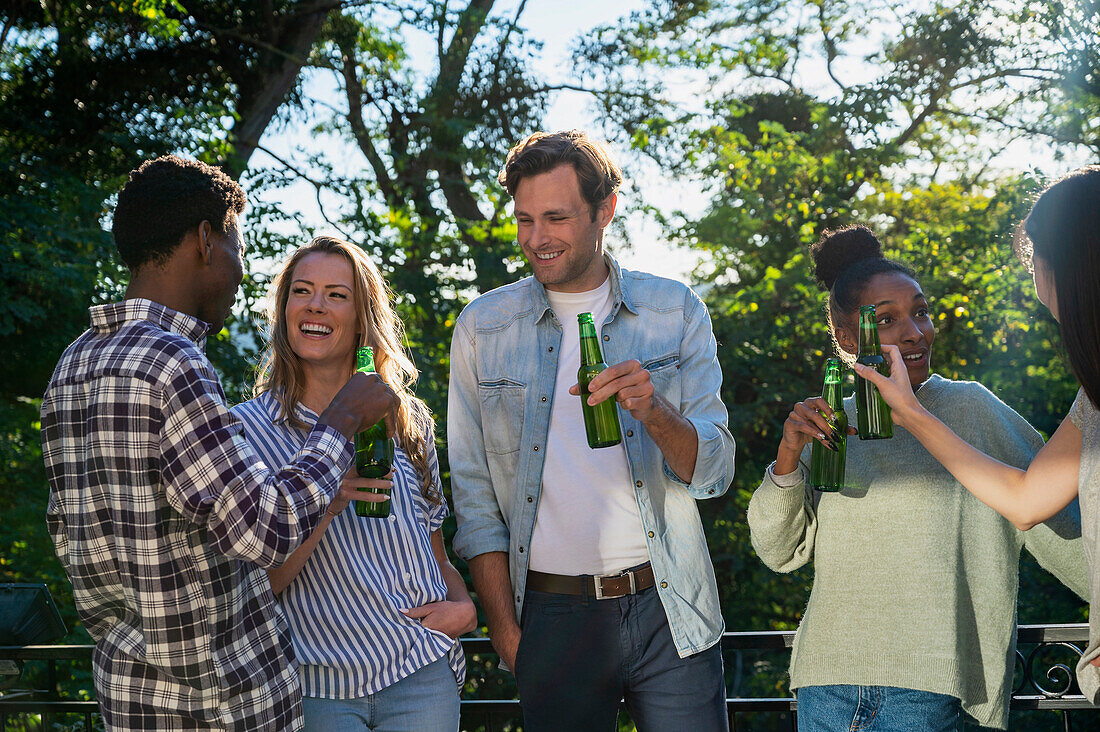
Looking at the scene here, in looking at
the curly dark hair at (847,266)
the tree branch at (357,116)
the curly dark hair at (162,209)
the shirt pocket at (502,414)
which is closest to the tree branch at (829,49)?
the tree branch at (357,116)

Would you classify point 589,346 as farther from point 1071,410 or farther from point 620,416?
point 1071,410

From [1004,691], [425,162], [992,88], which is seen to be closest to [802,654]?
[1004,691]

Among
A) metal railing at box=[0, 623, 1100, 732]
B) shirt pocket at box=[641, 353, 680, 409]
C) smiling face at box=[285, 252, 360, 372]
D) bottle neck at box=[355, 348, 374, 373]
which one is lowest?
metal railing at box=[0, 623, 1100, 732]

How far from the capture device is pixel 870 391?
2480mm

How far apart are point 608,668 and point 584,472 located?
48 centimetres

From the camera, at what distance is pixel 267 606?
2.09 m

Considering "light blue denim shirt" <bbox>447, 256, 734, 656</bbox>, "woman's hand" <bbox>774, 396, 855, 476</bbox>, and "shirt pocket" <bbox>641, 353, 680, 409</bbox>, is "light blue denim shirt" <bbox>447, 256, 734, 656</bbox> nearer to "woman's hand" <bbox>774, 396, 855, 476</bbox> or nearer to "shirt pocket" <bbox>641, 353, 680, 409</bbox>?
"shirt pocket" <bbox>641, 353, 680, 409</bbox>

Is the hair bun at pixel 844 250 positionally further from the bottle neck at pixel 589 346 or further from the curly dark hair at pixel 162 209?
the curly dark hair at pixel 162 209

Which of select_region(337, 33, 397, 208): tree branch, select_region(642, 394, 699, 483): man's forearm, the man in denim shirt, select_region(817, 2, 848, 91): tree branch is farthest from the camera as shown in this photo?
select_region(817, 2, 848, 91): tree branch

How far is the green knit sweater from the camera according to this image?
2.25m

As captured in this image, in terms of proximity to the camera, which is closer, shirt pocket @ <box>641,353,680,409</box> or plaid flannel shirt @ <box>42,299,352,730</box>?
plaid flannel shirt @ <box>42,299,352,730</box>

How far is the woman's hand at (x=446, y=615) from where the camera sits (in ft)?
7.83

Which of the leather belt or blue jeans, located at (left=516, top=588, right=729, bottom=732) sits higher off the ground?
the leather belt

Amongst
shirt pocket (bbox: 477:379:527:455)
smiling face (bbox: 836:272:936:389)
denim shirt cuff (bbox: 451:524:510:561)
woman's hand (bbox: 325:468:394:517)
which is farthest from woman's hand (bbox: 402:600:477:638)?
smiling face (bbox: 836:272:936:389)
